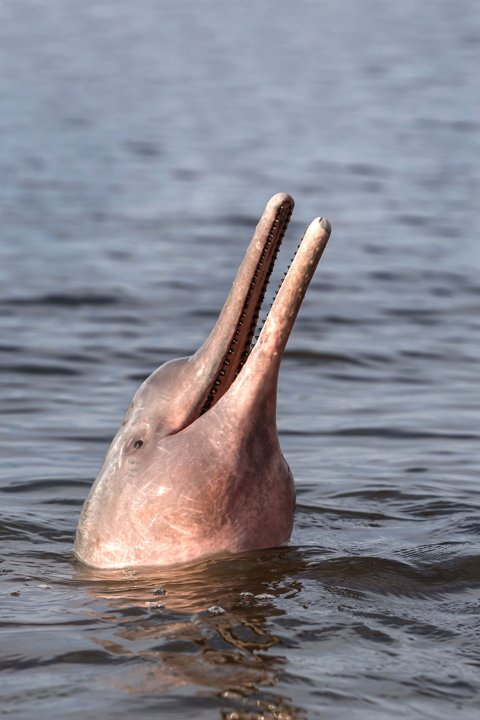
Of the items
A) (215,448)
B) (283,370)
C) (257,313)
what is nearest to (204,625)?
(215,448)

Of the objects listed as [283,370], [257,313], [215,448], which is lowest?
[283,370]

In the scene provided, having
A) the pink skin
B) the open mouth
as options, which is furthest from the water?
the open mouth

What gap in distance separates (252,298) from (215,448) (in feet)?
2.30

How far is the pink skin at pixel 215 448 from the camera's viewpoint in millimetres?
7109

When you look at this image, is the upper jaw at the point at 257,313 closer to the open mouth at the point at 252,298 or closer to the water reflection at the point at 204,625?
the open mouth at the point at 252,298

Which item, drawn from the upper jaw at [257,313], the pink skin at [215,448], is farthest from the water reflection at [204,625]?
the upper jaw at [257,313]

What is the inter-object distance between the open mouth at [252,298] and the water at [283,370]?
87cm

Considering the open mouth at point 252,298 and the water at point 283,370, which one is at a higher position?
the open mouth at point 252,298

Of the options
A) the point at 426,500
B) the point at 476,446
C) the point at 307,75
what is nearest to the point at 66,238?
the point at 476,446

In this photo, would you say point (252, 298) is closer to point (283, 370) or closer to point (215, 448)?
point (215, 448)

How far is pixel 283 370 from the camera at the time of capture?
1358 centimetres

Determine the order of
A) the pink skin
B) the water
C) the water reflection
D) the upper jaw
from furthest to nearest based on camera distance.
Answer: the pink skin, the upper jaw, the water, the water reflection

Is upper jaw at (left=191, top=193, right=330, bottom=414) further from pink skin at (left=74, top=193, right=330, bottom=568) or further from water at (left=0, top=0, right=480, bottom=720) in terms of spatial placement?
water at (left=0, top=0, right=480, bottom=720)

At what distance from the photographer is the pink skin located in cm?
711
